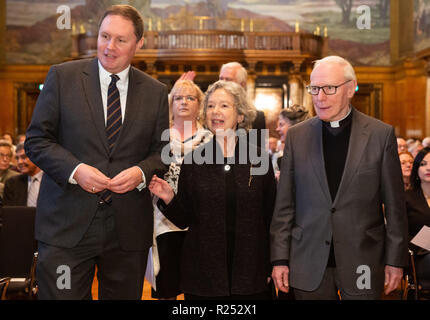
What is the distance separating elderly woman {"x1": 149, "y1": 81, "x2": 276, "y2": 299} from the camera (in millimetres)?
2762

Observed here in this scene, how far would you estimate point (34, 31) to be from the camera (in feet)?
55.7

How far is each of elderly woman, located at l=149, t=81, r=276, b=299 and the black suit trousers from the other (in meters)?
0.45

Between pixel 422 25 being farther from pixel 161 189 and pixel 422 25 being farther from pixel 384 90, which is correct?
pixel 161 189

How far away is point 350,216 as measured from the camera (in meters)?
2.55

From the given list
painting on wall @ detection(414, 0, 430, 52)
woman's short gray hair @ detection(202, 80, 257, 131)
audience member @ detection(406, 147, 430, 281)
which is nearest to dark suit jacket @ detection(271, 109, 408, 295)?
woman's short gray hair @ detection(202, 80, 257, 131)

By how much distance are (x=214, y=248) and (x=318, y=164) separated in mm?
698

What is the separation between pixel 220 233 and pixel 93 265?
2.45 ft

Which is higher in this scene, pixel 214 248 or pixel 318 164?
pixel 318 164

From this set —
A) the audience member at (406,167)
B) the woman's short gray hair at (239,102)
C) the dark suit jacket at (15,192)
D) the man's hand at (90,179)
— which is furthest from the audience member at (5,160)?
the man's hand at (90,179)
